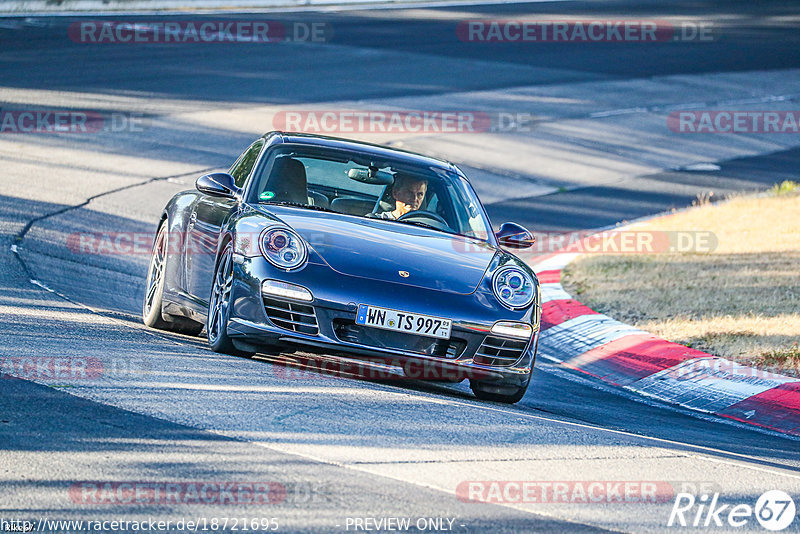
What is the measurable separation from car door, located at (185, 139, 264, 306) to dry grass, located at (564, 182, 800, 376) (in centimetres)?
372

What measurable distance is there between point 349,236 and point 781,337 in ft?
13.1

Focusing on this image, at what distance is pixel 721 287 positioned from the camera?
11156 millimetres

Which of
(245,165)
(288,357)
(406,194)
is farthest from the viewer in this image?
(245,165)

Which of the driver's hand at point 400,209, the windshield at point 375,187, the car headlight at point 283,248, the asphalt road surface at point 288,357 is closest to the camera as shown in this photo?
the asphalt road surface at point 288,357

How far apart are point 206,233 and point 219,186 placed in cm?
34

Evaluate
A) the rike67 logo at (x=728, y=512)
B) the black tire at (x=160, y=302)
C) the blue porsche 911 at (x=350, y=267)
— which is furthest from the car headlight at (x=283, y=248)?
the rike67 logo at (x=728, y=512)

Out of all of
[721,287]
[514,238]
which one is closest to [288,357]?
[514,238]

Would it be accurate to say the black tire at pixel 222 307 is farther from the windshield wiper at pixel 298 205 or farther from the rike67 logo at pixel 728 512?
the rike67 logo at pixel 728 512

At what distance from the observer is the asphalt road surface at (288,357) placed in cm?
480

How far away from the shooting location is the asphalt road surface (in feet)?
15.7

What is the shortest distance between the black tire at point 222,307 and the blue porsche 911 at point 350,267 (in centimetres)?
1

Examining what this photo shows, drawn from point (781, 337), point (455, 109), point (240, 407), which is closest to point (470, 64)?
point (455, 109)

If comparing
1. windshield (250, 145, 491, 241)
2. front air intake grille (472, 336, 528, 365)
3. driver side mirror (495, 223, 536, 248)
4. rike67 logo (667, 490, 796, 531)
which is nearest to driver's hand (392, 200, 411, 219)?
windshield (250, 145, 491, 241)

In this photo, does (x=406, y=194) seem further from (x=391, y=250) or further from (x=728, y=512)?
(x=728, y=512)
